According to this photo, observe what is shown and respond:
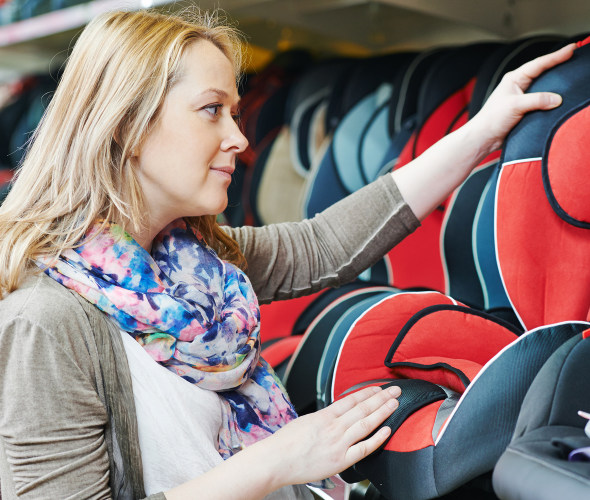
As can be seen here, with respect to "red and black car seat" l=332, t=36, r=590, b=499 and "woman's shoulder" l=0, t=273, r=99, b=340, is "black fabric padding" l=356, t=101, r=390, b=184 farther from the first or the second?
"woman's shoulder" l=0, t=273, r=99, b=340

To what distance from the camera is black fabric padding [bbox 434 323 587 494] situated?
2.04 ft

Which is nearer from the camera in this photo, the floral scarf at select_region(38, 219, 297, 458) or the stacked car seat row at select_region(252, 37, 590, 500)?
the stacked car seat row at select_region(252, 37, 590, 500)

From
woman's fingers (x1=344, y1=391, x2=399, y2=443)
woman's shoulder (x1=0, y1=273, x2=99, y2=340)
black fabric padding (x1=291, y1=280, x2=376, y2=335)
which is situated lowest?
black fabric padding (x1=291, y1=280, x2=376, y2=335)

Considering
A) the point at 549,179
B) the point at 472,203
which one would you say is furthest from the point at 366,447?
the point at 472,203

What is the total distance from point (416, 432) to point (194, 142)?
407mm

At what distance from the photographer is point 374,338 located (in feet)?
2.99

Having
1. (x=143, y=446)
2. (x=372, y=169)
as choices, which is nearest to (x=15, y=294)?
(x=143, y=446)

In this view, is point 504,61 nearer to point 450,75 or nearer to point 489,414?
point 450,75

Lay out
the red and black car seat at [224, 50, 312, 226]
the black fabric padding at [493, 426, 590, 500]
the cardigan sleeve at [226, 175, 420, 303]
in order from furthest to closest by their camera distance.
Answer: the red and black car seat at [224, 50, 312, 226], the cardigan sleeve at [226, 175, 420, 303], the black fabric padding at [493, 426, 590, 500]

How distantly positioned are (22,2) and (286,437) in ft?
5.45

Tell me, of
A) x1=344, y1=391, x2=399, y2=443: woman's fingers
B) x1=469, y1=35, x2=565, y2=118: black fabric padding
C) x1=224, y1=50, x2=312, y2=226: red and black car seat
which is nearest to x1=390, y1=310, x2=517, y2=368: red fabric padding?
x1=344, y1=391, x2=399, y2=443: woman's fingers

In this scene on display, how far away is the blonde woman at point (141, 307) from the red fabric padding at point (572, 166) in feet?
0.17

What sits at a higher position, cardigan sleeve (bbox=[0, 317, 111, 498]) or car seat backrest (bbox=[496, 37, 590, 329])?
car seat backrest (bbox=[496, 37, 590, 329])

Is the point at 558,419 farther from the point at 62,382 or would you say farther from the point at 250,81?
the point at 250,81
